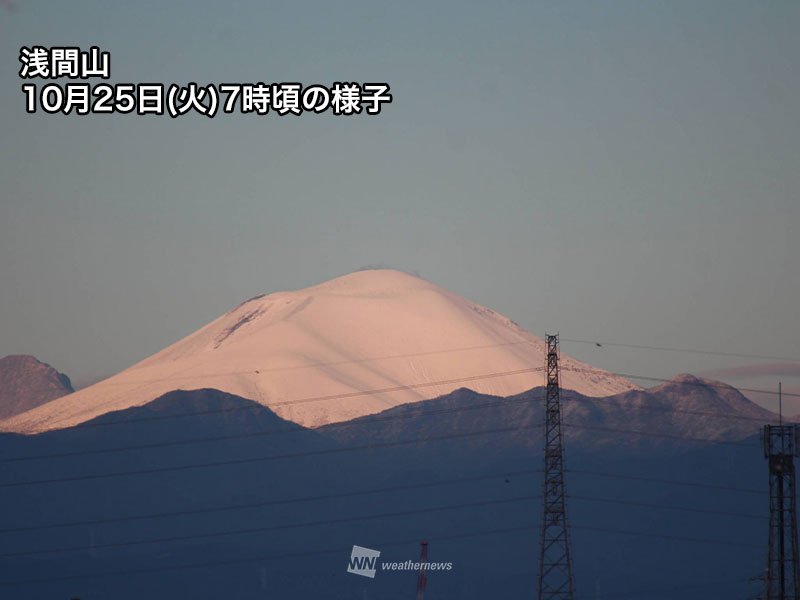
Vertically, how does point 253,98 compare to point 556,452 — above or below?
above

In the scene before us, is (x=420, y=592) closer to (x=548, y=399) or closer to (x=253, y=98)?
(x=548, y=399)

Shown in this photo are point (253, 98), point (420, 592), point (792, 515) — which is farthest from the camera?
point (420, 592)

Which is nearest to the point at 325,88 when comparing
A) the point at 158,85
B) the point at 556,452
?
the point at 158,85

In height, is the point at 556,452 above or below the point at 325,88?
below

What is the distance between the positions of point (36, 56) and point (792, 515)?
60921 mm

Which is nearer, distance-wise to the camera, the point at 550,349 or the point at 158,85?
the point at 158,85

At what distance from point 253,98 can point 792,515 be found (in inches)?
1879

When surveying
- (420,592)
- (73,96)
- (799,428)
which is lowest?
(420,592)

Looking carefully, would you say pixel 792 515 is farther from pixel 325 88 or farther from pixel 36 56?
pixel 36 56

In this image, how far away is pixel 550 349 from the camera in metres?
90.0

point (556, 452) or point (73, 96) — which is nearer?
point (73, 96)

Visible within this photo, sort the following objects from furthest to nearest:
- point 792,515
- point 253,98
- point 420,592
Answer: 1. point 420,592
2. point 253,98
3. point 792,515

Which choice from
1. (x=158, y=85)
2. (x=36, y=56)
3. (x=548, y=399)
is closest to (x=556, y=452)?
(x=548, y=399)

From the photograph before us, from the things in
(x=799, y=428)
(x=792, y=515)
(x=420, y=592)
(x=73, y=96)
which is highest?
(x=73, y=96)
